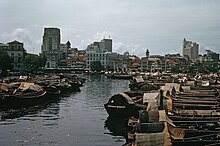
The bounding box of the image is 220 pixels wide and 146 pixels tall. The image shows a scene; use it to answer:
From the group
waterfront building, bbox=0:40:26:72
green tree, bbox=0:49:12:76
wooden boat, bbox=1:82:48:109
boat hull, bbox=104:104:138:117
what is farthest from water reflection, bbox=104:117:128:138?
waterfront building, bbox=0:40:26:72

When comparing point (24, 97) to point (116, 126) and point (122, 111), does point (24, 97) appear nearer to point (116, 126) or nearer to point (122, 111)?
point (122, 111)

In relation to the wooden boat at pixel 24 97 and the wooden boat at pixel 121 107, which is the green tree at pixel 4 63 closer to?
the wooden boat at pixel 24 97

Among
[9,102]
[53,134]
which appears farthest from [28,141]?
[9,102]

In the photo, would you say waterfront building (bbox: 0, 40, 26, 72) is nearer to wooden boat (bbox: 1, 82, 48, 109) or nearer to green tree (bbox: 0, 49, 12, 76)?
green tree (bbox: 0, 49, 12, 76)

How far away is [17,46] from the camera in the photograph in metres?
175

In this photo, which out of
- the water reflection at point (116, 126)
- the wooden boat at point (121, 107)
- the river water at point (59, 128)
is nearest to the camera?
the river water at point (59, 128)

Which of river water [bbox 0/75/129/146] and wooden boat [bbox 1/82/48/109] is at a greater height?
wooden boat [bbox 1/82/48/109]

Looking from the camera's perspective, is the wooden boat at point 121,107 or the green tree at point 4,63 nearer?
the wooden boat at point 121,107

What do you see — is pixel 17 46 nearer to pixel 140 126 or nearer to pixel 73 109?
pixel 73 109

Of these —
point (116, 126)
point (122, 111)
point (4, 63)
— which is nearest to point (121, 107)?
point (122, 111)

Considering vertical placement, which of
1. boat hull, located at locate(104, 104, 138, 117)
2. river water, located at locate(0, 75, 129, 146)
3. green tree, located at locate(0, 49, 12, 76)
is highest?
green tree, located at locate(0, 49, 12, 76)

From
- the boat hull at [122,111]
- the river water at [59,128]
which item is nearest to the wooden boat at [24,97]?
the river water at [59,128]

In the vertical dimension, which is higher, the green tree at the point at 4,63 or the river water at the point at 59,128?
the green tree at the point at 4,63

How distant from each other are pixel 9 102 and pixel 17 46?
132m
